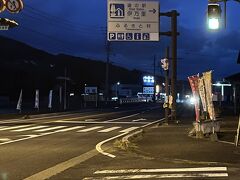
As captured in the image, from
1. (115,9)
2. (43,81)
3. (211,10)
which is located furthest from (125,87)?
(211,10)

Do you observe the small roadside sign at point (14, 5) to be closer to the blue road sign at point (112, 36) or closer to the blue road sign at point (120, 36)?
the blue road sign at point (112, 36)

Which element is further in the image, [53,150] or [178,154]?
[53,150]

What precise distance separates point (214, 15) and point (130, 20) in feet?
36.1

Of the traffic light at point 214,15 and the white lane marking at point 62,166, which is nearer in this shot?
the white lane marking at point 62,166

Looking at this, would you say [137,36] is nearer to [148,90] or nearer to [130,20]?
[130,20]

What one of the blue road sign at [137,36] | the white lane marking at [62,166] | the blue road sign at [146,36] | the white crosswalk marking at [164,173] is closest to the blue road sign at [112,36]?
the blue road sign at [137,36]

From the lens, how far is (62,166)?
41.8 ft

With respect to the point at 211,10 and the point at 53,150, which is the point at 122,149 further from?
the point at 211,10

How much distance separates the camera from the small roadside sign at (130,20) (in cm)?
2572

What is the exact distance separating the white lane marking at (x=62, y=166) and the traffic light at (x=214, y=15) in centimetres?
528

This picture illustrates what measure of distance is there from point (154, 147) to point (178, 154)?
214 centimetres

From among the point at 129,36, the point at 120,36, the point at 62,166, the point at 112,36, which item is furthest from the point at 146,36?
the point at 62,166

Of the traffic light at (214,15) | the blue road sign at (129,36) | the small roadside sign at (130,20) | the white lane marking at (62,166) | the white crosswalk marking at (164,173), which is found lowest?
the white lane marking at (62,166)

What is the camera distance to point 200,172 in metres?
11.2
